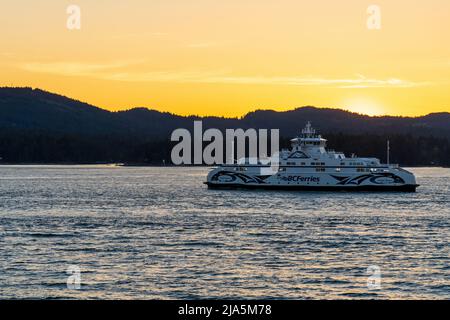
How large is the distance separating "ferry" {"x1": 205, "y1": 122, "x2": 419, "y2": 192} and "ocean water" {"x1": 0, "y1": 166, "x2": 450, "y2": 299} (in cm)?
3085

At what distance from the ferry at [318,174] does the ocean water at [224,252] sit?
101 feet

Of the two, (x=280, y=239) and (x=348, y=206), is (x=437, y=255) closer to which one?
(x=280, y=239)

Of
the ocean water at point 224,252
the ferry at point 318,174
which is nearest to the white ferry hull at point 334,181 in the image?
the ferry at point 318,174

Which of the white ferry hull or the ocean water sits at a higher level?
the white ferry hull

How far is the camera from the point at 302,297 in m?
28.1

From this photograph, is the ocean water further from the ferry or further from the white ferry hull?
the ferry

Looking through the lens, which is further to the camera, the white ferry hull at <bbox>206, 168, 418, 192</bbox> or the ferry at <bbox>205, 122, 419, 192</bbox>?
the ferry at <bbox>205, 122, 419, 192</bbox>

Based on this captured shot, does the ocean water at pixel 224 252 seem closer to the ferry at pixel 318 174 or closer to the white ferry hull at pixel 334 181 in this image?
the white ferry hull at pixel 334 181

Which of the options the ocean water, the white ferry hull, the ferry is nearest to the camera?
the ocean water

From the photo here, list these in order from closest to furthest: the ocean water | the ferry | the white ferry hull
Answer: the ocean water → the white ferry hull → the ferry

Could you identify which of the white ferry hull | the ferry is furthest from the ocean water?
the ferry

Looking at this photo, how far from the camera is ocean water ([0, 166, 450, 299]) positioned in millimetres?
29766
